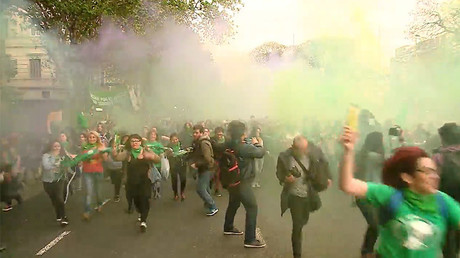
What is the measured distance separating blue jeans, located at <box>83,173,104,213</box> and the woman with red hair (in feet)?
16.4

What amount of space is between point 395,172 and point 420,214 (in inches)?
8.6

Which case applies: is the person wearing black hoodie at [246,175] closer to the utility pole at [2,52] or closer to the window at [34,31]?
the utility pole at [2,52]

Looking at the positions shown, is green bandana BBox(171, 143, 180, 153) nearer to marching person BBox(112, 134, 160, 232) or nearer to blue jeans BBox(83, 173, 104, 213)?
blue jeans BBox(83, 173, 104, 213)

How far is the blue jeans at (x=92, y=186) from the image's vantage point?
675 centimetres

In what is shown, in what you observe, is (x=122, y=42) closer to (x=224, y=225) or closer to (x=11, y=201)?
(x=11, y=201)

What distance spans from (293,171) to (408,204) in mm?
2136

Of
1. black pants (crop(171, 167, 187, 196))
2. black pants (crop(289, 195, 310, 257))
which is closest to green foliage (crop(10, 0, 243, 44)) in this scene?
black pants (crop(171, 167, 187, 196))

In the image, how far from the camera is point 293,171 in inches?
173

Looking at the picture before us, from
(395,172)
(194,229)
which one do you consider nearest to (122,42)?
(194,229)

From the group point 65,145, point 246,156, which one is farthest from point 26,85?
point 246,156

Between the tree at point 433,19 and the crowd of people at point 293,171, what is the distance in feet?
4.16

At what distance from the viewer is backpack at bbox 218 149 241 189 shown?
535 centimetres

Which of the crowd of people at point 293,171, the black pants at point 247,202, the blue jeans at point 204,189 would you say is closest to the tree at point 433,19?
the crowd of people at point 293,171

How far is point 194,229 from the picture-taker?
605cm
